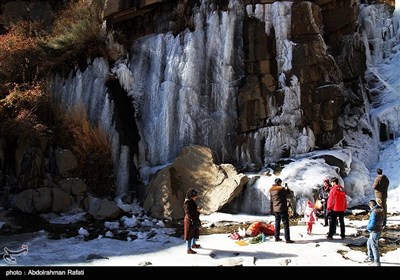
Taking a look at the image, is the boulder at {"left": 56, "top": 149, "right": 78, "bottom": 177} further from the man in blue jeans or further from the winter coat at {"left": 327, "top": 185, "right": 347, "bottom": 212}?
the man in blue jeans

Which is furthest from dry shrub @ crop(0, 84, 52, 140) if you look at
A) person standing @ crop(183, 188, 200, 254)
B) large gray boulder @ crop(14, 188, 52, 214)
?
person standing @ crop(183, 188, 200, 254)

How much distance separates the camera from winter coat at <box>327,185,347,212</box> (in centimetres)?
870

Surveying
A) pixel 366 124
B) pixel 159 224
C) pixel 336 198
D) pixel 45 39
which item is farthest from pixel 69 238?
pixel 366 124

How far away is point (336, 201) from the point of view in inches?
344

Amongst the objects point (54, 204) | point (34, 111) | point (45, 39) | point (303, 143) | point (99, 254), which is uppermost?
point (45, 39)

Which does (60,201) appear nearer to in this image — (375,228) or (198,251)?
(198,251)

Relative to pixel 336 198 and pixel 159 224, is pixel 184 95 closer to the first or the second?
pixel 159 224

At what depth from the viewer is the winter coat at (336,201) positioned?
28.6ft

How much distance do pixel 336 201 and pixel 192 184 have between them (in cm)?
457

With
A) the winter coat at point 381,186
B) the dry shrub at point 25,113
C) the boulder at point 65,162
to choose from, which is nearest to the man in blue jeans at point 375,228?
the winter coat at point 381,186

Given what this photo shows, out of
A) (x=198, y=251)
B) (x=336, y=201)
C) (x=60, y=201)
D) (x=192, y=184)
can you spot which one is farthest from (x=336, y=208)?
(x=60, y=201)

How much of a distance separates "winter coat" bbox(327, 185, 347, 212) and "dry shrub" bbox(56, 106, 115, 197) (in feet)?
21.8

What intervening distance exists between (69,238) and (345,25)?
11843 millimetres
